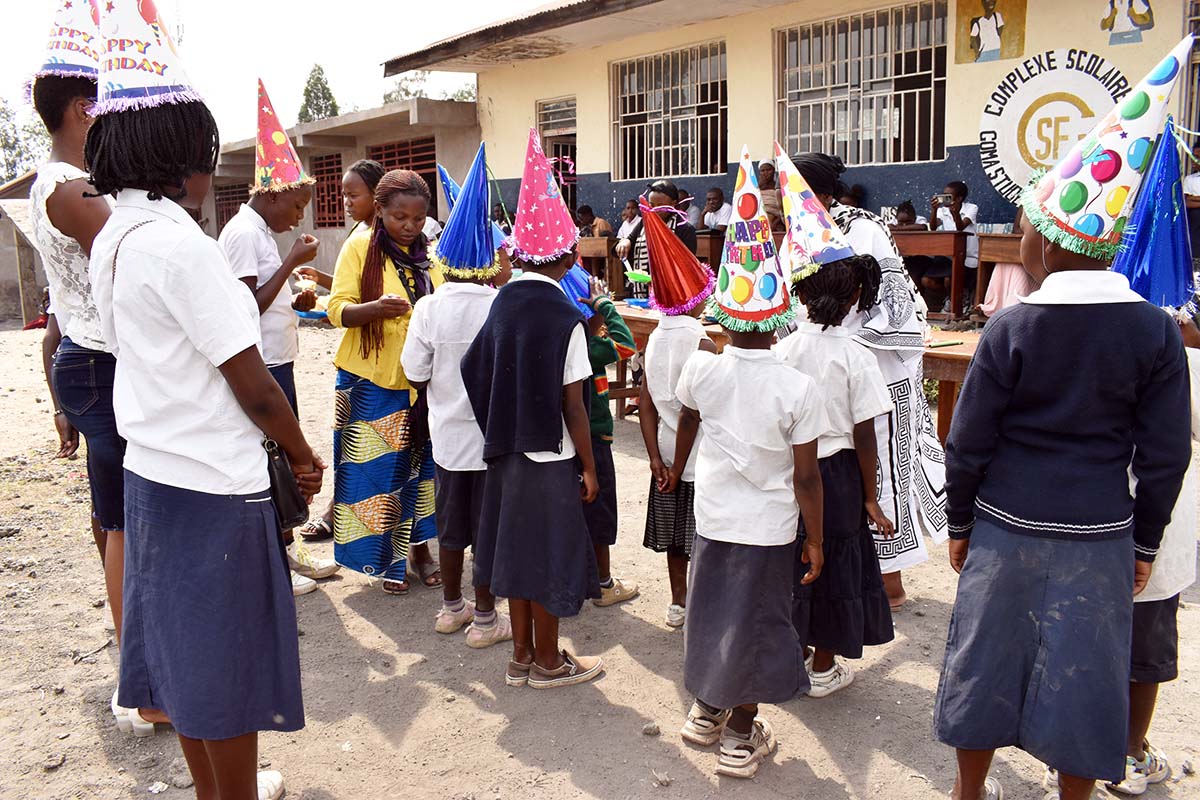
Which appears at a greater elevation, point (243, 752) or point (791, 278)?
point (791, 278)

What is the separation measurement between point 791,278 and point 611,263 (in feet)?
28.0

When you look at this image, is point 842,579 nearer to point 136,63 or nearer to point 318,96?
point 136,63

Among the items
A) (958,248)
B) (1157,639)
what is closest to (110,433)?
(1157,639)

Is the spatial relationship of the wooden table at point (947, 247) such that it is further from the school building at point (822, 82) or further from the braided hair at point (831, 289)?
the braided hair at point (831, 289)

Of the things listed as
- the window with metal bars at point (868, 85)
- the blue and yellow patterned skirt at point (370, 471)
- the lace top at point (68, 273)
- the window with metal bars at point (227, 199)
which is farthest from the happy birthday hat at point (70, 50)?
the window with metal bars at point (227, 199)

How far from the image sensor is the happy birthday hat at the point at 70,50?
2.82 meters

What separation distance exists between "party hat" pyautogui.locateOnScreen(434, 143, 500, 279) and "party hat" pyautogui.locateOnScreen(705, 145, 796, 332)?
1038 mm

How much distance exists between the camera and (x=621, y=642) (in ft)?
12.3

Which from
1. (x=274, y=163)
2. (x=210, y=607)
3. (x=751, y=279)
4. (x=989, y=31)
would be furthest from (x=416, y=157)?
(x=210, y=607)

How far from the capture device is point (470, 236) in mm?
3484

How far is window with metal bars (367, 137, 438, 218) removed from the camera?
1669 centimetres

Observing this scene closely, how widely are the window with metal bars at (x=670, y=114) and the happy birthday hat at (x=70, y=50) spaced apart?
954 centimetres

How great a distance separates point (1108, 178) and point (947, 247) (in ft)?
23.0

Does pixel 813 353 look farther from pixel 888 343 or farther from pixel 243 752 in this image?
pixel 243 752
